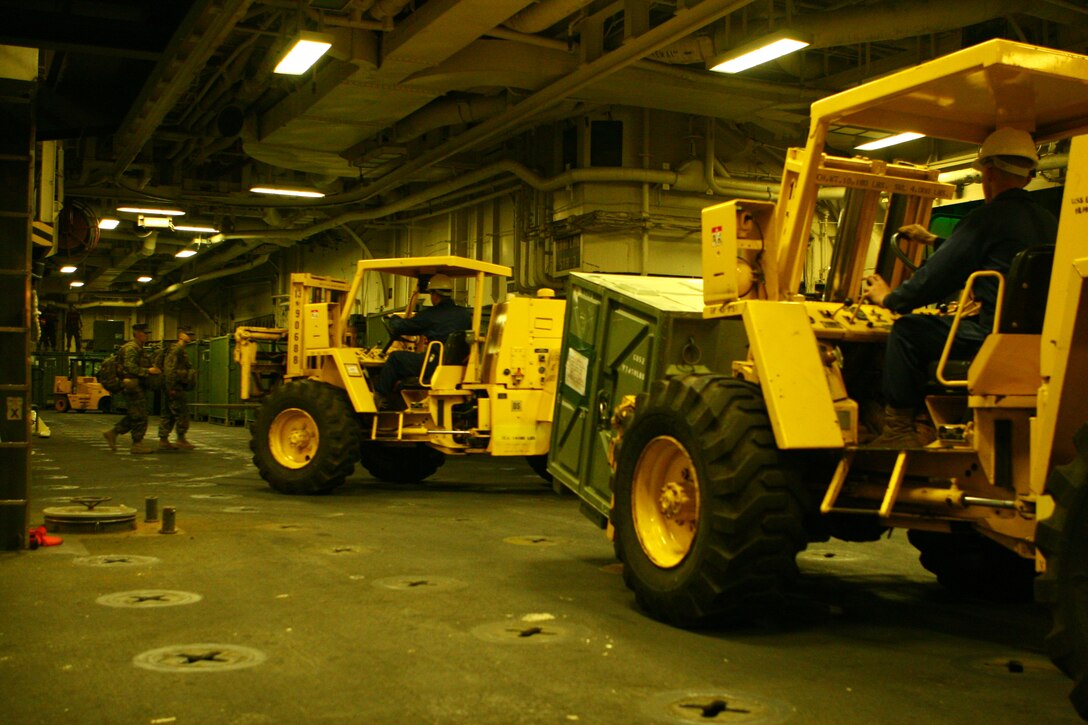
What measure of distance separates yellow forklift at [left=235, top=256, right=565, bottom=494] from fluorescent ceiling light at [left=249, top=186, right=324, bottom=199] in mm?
7540

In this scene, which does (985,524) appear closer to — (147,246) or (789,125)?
(789,125)

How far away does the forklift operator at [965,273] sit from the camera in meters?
4.38

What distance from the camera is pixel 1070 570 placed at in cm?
335

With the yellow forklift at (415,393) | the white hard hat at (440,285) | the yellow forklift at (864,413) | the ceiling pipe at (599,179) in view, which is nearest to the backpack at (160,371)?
the ceiling pipe at (599,179)

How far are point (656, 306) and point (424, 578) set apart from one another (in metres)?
2.21

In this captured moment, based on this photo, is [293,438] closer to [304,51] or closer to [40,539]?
[304,51]

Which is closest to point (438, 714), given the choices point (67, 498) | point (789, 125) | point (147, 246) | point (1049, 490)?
point (1049, 490)

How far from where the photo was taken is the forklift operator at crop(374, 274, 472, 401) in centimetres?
1187

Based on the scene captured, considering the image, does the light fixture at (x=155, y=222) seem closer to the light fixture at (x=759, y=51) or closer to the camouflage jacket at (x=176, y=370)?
the camouflage jacket at (x=176, y=370)

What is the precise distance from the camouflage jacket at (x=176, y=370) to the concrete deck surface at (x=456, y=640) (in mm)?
9328

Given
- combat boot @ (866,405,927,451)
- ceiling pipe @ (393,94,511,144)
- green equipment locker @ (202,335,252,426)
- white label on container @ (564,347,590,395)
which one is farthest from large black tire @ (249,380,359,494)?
green equipment locker @ (202,335,252,426)

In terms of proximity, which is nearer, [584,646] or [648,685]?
[648,685]

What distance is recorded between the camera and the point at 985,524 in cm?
438

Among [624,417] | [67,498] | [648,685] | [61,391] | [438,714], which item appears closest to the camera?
[438,714]
